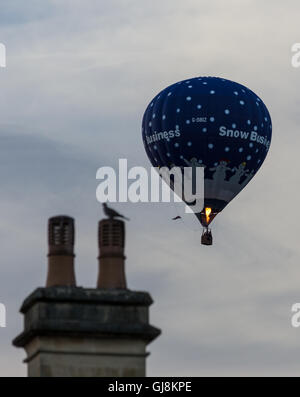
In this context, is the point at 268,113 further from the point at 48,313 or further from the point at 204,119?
the point at 48,313

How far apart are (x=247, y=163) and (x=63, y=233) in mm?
34576

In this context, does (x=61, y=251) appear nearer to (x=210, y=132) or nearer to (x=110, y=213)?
(x=110, y=213)

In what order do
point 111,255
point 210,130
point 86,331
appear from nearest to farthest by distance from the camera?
point 86,331 < point 111,255 < point 210,130

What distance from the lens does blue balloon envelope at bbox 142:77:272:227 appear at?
357 feet

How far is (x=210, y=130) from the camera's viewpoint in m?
109

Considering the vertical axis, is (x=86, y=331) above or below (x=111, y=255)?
below

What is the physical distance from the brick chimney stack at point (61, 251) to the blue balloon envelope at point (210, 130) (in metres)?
32.4

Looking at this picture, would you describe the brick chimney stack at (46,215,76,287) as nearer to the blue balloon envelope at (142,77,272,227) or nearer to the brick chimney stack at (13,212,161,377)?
the brick chimney stack at (13,212,161,377)

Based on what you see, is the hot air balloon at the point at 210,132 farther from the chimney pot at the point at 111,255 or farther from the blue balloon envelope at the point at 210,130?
the chimney pot at the point at 111,255

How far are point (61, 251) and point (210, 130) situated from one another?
3313 centimetres

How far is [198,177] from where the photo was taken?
110 metres

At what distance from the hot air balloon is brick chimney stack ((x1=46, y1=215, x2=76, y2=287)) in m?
32.4

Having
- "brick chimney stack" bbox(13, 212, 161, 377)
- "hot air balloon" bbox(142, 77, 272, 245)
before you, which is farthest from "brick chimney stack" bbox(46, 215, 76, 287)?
"hot air balloon" bbox(142, 77, 272, 245)

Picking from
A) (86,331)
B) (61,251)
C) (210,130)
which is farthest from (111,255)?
(210,130)
